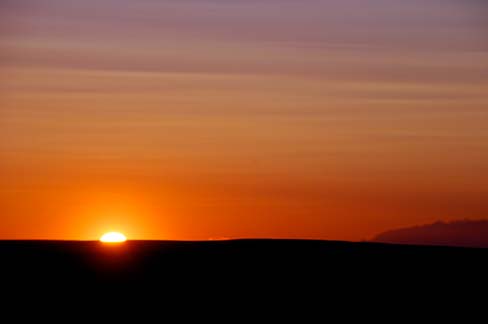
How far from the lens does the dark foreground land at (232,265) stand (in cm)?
2319

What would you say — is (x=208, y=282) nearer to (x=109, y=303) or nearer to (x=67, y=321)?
(x=109, y=303)

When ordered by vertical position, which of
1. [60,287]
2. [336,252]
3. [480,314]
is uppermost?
[336,252]

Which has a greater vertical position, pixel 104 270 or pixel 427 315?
pixel 104 270

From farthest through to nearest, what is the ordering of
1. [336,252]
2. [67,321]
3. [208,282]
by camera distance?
[336,252] < [208,282] < [67,321]

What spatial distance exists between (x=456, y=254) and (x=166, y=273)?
735 centimetres

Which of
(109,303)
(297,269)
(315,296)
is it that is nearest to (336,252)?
(297,269)

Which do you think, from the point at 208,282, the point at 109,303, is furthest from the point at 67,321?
the point at 208,282

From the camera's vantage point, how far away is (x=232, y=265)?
81.0ft

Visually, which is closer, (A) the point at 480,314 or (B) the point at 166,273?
(A) the point at 480,314

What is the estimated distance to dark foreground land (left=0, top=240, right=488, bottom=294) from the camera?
76.1 feet

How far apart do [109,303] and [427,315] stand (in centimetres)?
550

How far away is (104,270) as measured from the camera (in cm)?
2384

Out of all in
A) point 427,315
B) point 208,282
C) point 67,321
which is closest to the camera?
point 67,321

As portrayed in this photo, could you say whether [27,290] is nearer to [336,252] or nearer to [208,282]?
[208,282]
